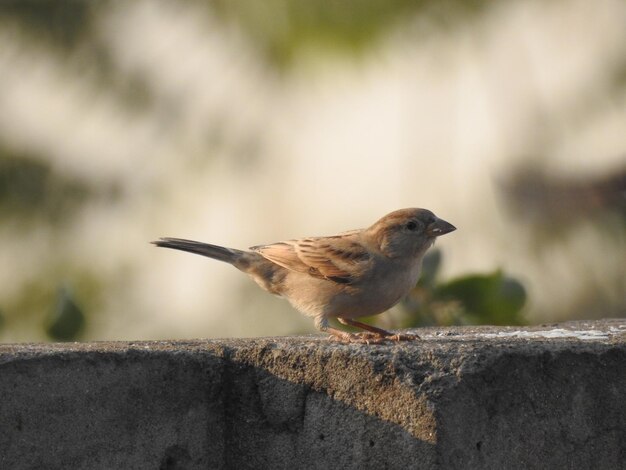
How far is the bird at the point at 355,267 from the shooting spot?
437 cm

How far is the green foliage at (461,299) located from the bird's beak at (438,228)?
72 centimetres

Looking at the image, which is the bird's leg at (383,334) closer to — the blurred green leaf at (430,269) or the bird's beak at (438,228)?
the bird's beak at (438,228)

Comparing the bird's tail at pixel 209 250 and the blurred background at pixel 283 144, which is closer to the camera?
the bird's tail at pixel 209 250

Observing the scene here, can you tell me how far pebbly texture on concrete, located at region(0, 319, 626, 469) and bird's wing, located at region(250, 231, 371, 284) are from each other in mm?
1231

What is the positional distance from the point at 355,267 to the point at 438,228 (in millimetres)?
369

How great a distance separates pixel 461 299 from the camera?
212 inches

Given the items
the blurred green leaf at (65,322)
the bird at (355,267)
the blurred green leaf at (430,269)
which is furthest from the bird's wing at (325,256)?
the blurred green leaf at (65,322)

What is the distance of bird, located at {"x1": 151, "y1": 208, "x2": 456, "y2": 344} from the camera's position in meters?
4.37

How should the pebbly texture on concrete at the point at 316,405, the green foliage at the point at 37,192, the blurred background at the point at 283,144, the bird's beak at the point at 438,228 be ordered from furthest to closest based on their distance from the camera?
the green foliage at the point at 37,192
the blurred background at the point at 283,144
the bird's beak at the point at 438,228
the pebbly texture on concrete at the point at 316,405

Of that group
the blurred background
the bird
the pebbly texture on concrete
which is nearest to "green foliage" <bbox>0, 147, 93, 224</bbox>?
the blurred background

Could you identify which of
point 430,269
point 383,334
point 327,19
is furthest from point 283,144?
point 383,334

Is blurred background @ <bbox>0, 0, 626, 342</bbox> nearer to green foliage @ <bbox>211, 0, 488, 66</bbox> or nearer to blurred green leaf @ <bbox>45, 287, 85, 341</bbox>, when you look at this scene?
green foliage @ <bbox>211, 0, 488, 66</bbox>

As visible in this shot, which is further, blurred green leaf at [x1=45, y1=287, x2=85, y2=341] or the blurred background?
the blurred background

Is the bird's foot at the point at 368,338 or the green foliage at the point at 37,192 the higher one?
the green foliage at the point at 37,192
